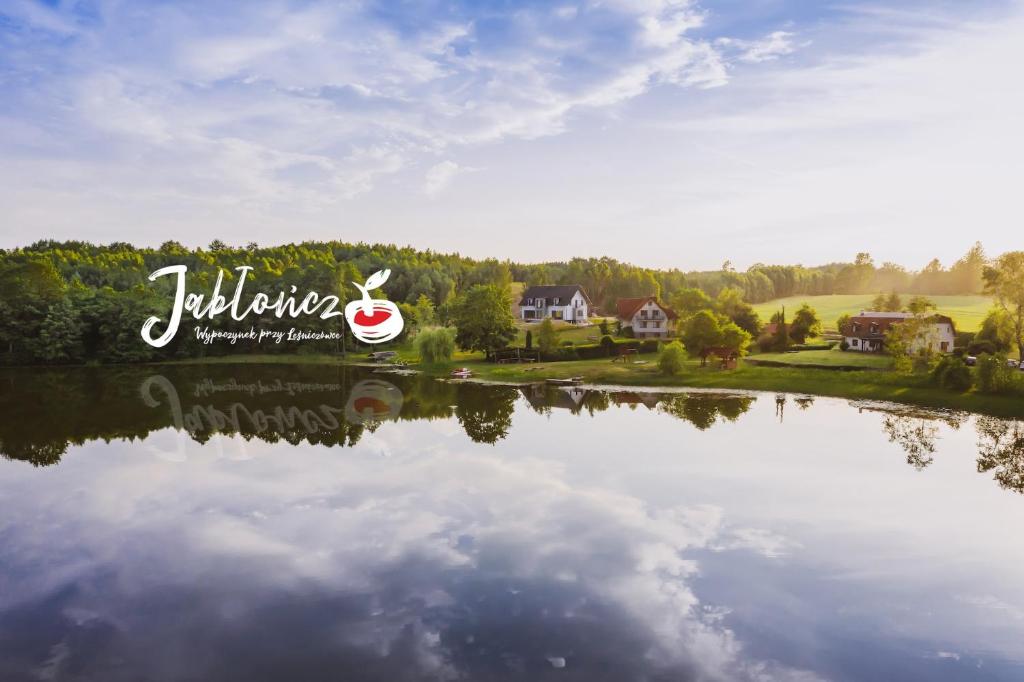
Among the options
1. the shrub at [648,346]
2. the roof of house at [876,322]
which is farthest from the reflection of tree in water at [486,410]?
the roof of house at [876,322]

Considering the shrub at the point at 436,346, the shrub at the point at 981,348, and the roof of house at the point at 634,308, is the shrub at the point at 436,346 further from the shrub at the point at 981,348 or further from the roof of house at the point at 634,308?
the shrub at the point at 981,348

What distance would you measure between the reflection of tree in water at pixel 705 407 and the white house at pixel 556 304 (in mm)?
60922

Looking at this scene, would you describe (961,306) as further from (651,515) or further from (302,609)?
(302,609)

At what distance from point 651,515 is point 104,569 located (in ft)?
56.5

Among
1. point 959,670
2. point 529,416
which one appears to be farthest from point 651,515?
point 529,416

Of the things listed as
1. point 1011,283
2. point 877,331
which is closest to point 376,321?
point 877,331

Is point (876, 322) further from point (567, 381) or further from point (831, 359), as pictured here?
point (567, 381)

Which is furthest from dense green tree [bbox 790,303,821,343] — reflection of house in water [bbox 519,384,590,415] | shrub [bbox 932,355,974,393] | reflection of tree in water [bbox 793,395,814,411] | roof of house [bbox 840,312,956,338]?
reflection of house in water [bbox 519,384,590,415]

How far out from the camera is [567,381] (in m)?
59.4

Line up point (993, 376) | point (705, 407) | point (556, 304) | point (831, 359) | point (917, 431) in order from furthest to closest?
point (556, 304), point (831, 359), point (705, 407), point (993, 376), point (917, 431)

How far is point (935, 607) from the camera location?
17.2m

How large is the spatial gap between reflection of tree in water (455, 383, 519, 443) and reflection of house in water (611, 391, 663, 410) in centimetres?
787

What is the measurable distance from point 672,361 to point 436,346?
24832mm

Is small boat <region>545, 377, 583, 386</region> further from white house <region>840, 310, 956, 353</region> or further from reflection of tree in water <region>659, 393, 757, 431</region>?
white house <region>840, 310, 956, 353</region>
